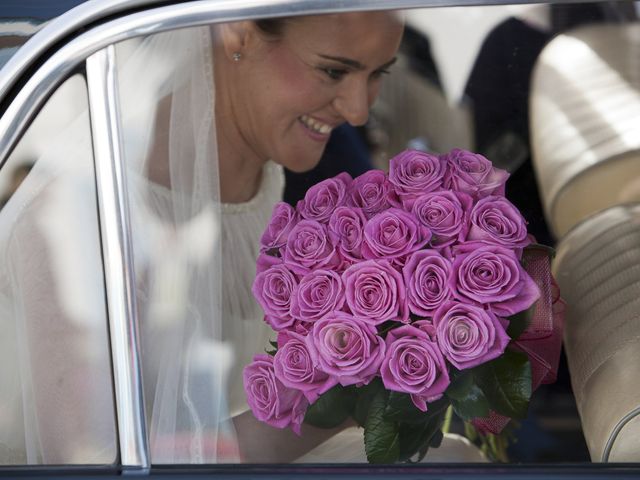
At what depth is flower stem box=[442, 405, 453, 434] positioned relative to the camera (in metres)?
1.55

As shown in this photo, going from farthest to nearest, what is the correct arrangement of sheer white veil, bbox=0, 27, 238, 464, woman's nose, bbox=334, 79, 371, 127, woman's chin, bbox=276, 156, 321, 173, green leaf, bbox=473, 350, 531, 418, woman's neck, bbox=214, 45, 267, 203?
woman's chin, bbox=276, 156, 321, 173 → woman's nose, bbox=334, 79, 371, 127 → woman's neck, bbox=214, 45, 267, 203 → green leaf, bbox=473, 350, 531, 418 → sheer white veil, bbox=0, 27, 238, 464

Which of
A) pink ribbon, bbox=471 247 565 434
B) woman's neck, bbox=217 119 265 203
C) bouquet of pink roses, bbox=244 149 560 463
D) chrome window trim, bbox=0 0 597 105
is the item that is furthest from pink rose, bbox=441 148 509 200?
woman's neck, bbox=217 119 265 203

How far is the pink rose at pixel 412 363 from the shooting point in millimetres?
1435

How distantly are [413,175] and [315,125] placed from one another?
1.67 feet

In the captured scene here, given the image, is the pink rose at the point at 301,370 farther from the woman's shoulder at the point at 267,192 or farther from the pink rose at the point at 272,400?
the woman's shoulder at the point at 267,192

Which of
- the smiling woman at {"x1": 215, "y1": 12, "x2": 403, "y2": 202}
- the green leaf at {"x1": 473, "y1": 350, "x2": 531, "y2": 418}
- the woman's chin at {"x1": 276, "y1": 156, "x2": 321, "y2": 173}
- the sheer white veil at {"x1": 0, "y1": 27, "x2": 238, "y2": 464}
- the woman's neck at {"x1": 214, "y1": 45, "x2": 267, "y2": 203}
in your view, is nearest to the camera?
the sheer white veil at {"x1": 0, "y1": 27, "x2": 238, "y2": 464}

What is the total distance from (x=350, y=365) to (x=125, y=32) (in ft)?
1.90

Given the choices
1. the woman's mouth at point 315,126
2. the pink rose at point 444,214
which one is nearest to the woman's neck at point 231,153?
the woman's mouth at point 315,126

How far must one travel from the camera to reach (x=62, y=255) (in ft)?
4.70

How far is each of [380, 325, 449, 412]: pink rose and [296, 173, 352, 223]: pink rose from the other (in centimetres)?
24

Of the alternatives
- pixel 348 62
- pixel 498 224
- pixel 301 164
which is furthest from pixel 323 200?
pixel 301 164

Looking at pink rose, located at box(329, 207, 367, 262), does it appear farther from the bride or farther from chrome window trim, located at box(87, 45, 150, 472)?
chrome window trim, located at box(87, 45, 150, 472)

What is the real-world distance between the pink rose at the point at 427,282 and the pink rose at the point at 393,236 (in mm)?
20

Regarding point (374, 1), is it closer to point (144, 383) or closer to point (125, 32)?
point (125, 32)
